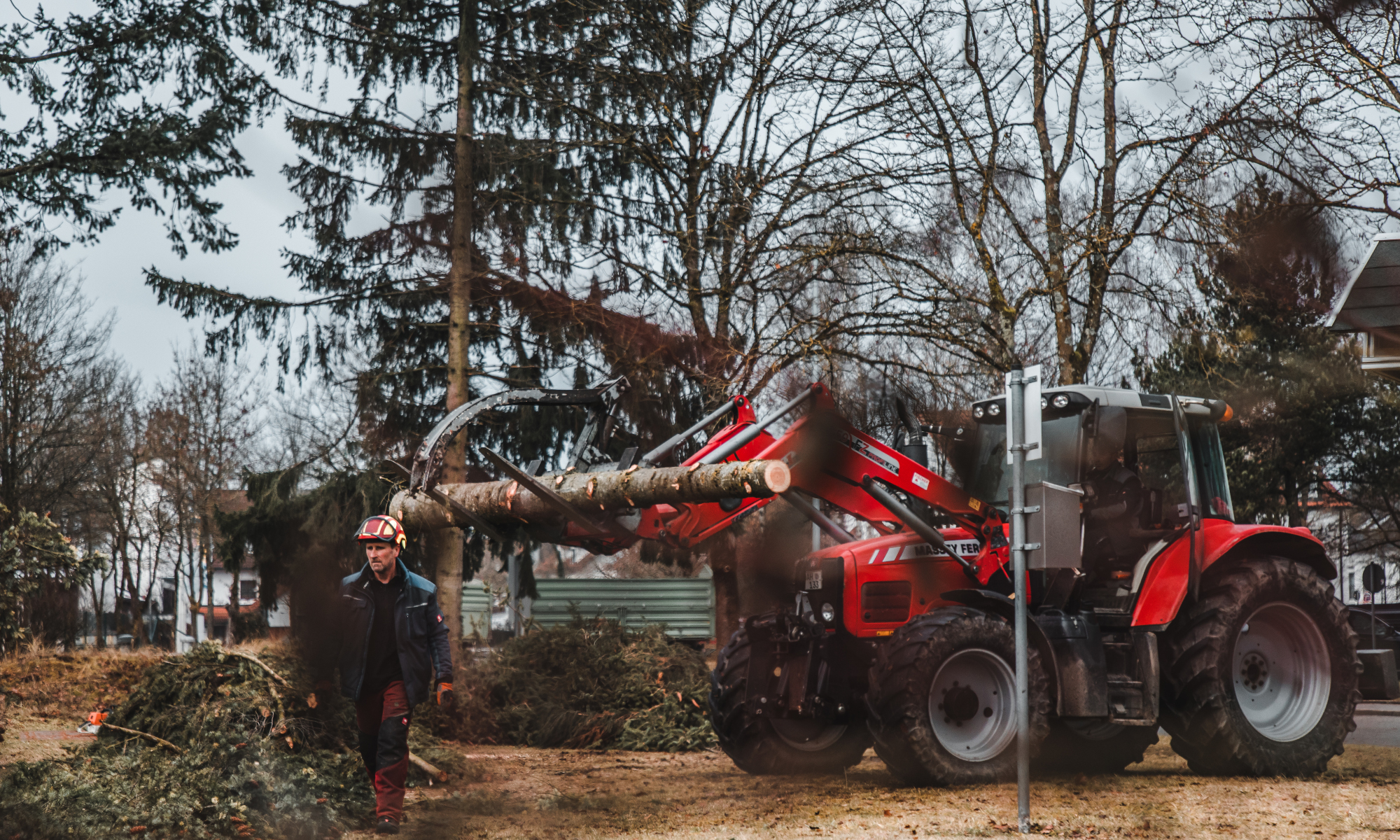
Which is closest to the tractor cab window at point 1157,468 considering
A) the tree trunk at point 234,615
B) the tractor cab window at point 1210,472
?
the tractor cab window at point 1210,472

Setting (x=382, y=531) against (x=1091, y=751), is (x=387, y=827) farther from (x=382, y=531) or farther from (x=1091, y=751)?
(x=1091, y=751)

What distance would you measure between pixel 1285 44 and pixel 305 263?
11.8m

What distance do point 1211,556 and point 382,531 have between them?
237 inches

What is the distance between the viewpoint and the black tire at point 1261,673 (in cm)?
916

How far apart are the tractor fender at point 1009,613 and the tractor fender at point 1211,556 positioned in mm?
895

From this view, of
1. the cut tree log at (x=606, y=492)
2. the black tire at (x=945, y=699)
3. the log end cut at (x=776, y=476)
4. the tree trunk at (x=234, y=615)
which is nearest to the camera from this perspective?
the log end cut at (x=776, y=476)

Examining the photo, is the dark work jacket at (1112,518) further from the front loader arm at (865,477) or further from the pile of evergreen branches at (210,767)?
the pile of evergreen branches at (210,767)

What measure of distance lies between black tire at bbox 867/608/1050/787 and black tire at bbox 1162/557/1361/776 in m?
1.40

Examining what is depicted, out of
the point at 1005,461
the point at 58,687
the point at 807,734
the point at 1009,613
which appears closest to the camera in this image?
the point at 1009,613

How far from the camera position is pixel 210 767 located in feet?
24.6

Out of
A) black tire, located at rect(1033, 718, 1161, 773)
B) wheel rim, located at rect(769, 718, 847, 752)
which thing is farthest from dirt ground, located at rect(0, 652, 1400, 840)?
wheel rim, located at rect(769, 718, 847, 752)

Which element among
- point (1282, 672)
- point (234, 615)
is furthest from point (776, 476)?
point (234, 615)

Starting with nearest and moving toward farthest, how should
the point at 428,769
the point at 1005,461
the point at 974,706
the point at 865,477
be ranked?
the point at 974,706
the point at 865,477
the point at 428,769
the point at 1005,461

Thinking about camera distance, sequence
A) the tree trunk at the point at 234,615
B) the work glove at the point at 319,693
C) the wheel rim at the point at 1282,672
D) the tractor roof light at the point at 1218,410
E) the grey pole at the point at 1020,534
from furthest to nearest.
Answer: the tree trunk at the point at 234,615, the tractor roof light at the point at 1218,410, the wheel rim at the point at 1282,672, the work glove at the point at 319,693, the grey pole at the point at 1020,534
